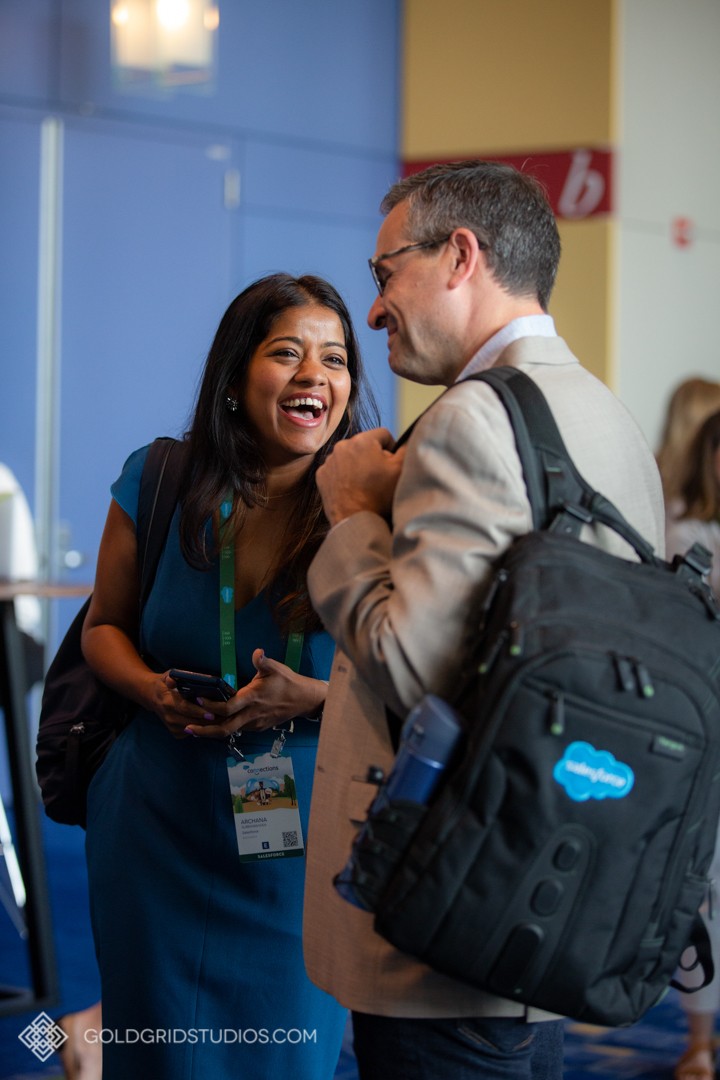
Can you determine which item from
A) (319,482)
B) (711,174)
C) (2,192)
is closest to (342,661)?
(319,482)

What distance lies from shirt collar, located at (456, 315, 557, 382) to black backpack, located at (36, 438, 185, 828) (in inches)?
32.3

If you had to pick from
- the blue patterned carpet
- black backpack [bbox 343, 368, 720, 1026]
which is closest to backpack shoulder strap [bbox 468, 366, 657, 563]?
black backpack [bbox 343, 368, 720, 1026]

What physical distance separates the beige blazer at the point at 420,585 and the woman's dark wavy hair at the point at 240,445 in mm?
592

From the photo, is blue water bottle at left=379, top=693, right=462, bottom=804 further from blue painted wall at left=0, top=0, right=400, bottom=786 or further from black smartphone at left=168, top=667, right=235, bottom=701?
blue painted wall at left=0, top=0, right=400, bottom=786

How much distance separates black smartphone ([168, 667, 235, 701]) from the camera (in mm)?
1874

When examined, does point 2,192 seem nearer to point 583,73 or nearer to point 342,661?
point 583,73

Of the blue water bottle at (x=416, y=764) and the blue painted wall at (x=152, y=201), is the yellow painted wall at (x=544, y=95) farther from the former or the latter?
the blue water bottle at (x=416, y=764)

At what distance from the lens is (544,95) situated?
6.41 metres

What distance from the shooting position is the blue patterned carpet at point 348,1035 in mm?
3053

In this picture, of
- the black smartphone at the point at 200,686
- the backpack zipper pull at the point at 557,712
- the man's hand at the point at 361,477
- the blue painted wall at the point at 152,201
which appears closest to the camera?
the backpack zipper pull at the point at 557,712

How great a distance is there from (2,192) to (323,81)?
1836 mm

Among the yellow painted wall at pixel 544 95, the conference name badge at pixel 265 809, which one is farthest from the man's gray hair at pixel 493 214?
the yellow painted wall at pixel 544 95

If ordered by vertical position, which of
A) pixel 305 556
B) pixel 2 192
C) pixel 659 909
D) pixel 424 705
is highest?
pixel 2 192

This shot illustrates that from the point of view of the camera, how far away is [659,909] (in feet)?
4.28
